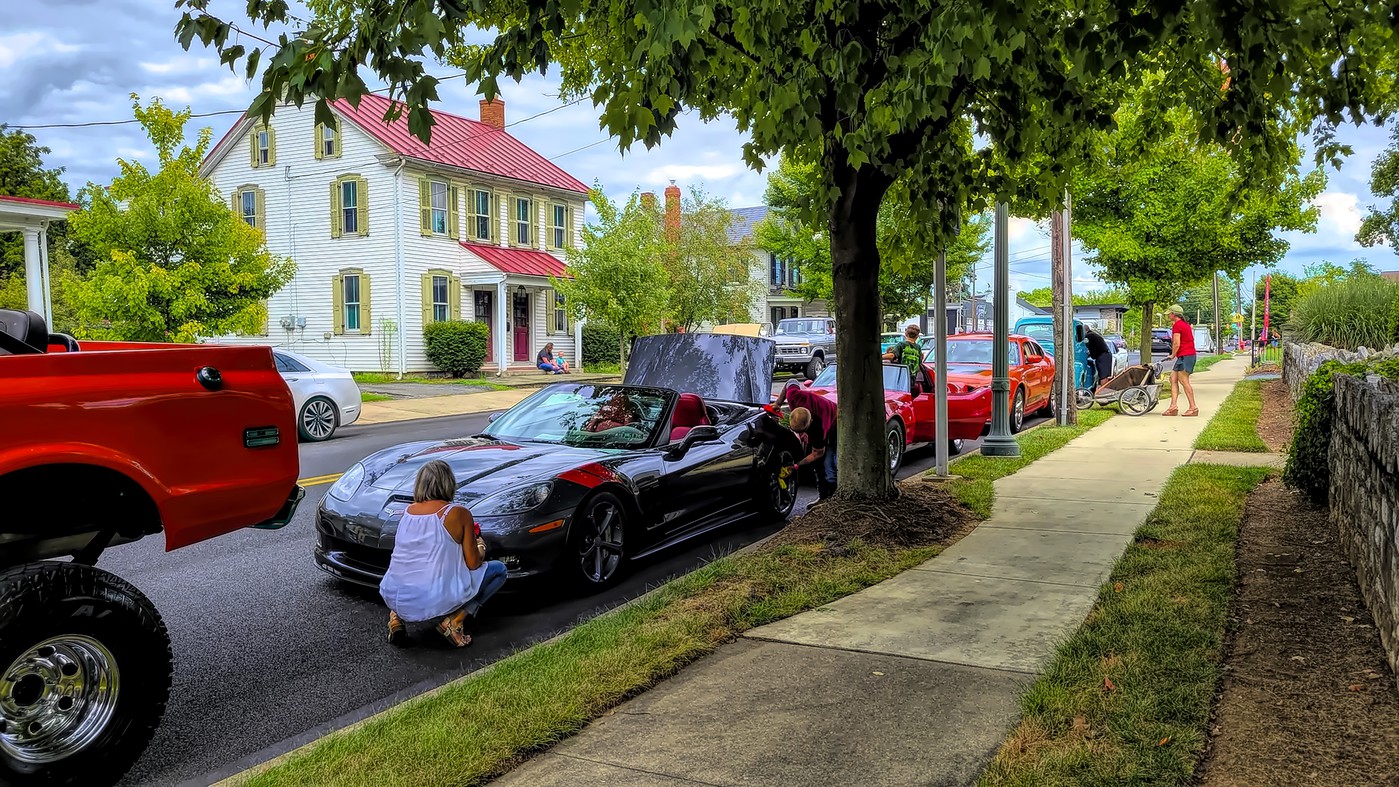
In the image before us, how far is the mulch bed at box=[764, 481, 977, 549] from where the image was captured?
719 centimetres

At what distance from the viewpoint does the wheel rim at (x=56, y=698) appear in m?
3.32

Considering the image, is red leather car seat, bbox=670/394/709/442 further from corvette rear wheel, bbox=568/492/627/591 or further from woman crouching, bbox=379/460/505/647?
woman crouching, bbox=379/460/505/647

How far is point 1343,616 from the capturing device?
493 cm

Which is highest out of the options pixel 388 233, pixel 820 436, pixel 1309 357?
pixel 388 233

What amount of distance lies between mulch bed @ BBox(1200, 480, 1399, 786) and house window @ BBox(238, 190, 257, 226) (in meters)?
31.2

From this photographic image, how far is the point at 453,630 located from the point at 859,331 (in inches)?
156

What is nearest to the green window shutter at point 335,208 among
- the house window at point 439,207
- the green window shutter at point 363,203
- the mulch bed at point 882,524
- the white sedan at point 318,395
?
the green window shutter at point 363,203

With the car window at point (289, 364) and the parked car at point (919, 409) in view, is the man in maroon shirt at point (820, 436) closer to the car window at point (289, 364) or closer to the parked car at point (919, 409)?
the parked car at point (919, 409)

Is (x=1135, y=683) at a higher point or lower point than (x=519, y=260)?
lower

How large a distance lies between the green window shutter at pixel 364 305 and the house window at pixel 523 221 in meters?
5.83

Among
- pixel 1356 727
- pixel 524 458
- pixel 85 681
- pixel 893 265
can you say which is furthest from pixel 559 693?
pixel 893 265

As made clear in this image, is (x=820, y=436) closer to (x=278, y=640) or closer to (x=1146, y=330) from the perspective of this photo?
(x=278, y=640)

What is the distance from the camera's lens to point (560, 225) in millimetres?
34750

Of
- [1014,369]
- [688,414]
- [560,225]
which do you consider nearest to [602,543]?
[688,414]
